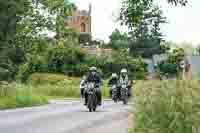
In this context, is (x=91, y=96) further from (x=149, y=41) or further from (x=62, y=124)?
(x=149, y=41)

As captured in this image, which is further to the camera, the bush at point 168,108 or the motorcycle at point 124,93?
the motorcycle at point 124,93

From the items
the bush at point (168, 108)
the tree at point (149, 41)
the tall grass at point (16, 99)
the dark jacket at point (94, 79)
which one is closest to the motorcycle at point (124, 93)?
the tall grass at point (16, 99)

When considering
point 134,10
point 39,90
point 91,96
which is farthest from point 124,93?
point 134,10

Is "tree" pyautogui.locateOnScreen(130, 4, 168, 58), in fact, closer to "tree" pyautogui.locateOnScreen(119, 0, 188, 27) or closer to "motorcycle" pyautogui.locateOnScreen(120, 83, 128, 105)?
"motorcycle" pyautogui.locateOnScreen(120, 83, 128, 105)

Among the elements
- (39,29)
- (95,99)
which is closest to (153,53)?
(39,29)

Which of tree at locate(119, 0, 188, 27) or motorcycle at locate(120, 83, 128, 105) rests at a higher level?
tree at locate(119, 0, 188, 27)

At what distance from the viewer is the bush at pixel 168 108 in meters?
11.5

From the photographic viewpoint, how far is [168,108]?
11.9 metres

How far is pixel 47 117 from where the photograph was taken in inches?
983

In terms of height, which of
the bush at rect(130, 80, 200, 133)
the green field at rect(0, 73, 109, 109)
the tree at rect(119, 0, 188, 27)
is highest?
the tree at rect(119, 0, 188, 27)

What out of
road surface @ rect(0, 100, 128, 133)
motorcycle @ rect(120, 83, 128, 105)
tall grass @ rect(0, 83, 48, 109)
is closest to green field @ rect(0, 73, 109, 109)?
tall grass @ rect(0, 83, 48, 109)

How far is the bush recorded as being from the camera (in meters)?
11.5

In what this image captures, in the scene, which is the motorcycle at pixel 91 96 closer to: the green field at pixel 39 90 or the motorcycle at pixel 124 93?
the green field at pixel 39 90

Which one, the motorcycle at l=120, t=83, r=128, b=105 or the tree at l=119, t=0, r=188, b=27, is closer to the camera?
the tree at l=119, t=0, r=188, b=27
